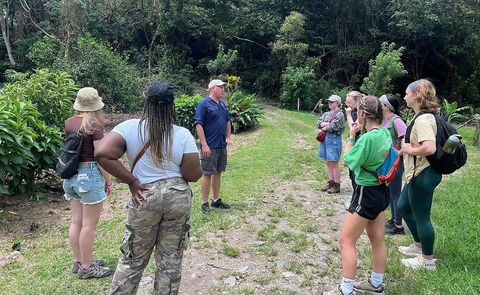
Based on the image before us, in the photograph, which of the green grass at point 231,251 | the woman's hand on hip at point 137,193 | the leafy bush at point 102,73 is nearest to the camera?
the woman's hand on hip at point 137,193

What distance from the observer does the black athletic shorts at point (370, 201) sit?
299 cm

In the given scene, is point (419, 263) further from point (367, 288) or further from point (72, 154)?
point (72, 154)

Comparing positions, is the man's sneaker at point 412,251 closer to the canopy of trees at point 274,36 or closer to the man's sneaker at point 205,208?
the man's sneaker at point 205,208

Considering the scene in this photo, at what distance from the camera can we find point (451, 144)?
340 centimetres

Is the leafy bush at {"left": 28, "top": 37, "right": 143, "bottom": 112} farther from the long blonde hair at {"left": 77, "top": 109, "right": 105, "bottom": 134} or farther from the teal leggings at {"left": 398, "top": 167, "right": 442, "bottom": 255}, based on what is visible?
the teal leggings at {"left": 398, "top": 167, "right": 442, "bottom": 255}

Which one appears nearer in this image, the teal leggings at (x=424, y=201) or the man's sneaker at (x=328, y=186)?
the teal leggings at (x=424, y=201)

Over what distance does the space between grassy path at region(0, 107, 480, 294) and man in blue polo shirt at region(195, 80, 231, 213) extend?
0.55 meters

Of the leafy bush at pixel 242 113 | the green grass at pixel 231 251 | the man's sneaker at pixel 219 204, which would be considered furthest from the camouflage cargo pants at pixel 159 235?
the leafy bush at pixel 242 113

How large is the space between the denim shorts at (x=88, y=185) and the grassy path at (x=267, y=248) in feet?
2.44

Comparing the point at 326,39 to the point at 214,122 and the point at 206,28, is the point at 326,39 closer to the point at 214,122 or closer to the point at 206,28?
the point at 206,28

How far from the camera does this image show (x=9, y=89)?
7504 millimetres

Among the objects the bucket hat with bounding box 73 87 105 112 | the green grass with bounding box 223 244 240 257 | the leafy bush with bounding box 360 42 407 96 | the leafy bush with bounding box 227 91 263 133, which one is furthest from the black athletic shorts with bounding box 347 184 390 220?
the leafy bush with bounding box 360 42 407 96

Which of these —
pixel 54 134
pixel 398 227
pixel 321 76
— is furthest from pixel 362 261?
pixel 321 76

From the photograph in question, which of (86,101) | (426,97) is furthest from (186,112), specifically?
(426,97)
